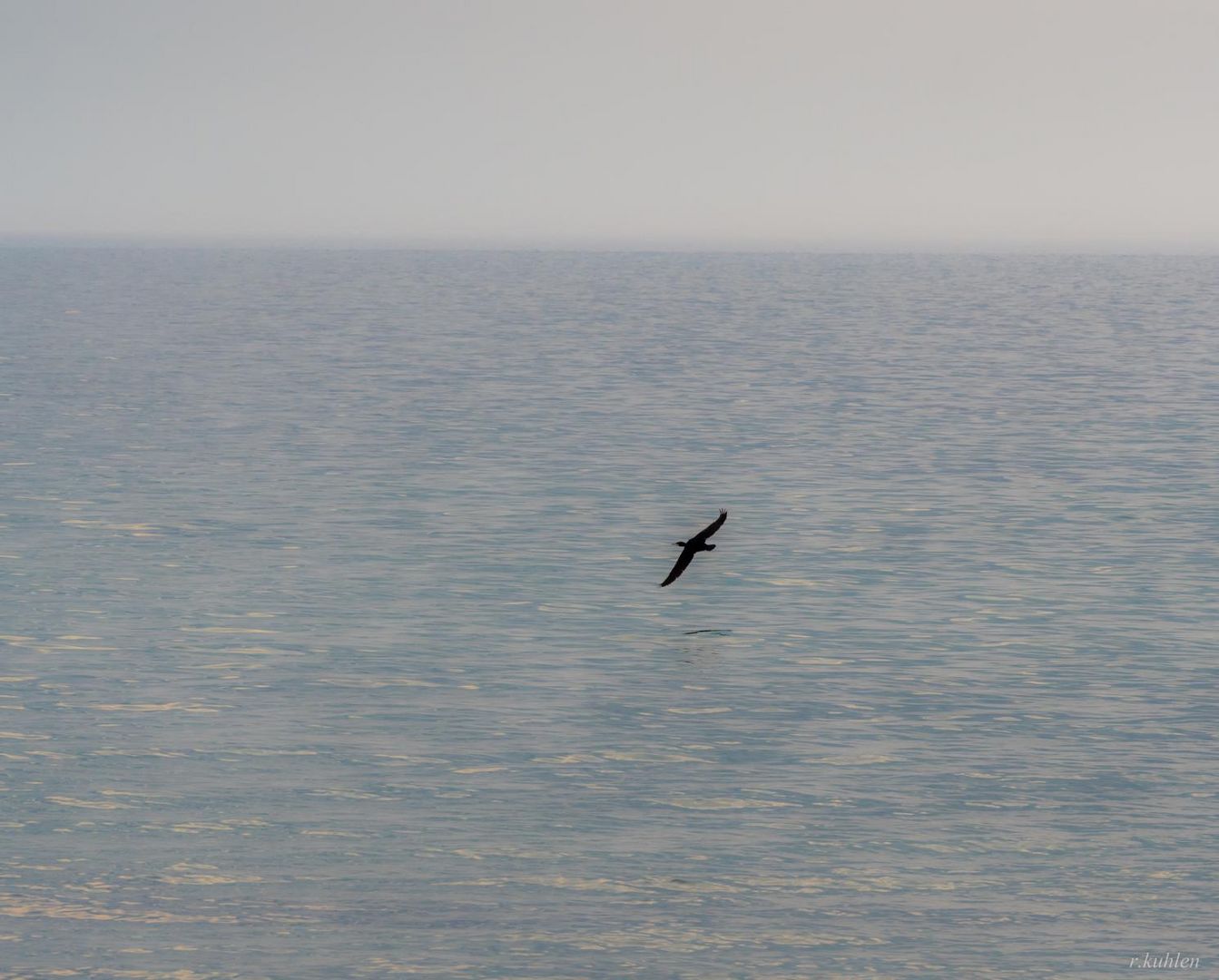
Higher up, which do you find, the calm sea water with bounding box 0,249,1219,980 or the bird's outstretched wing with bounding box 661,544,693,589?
the bird's outstretched wing with bounding box 661,544,693,589

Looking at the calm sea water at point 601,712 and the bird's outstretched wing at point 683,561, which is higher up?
the bird's outstretched wing at point 683,561

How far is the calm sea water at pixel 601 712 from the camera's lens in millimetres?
29859

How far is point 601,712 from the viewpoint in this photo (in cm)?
4081

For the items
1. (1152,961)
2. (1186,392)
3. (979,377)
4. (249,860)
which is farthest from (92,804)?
(979,377)

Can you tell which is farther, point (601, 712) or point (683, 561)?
point (601, 712)

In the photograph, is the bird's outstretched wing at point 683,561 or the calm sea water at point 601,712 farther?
the bird's outstretched wing at point 683,561

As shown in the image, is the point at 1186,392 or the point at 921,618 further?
the point at 1186,392

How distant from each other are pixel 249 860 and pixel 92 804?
4088 mm

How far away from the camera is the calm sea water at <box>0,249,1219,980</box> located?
29.9m

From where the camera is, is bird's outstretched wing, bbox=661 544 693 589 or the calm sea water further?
bird's outstretched wing, bbox=661 544 693 589

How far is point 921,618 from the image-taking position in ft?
165

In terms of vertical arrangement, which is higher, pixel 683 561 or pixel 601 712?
pixel 683 561

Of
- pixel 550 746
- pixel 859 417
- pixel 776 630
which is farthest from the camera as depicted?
pixel 859 417

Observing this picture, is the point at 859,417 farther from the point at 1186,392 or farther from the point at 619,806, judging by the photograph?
the point at 619,806
